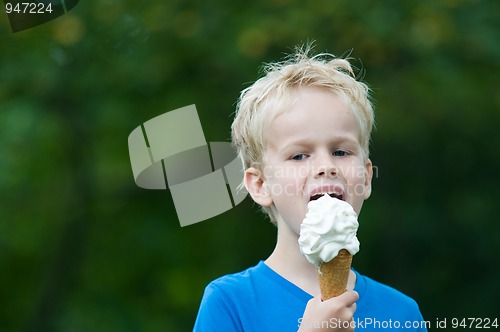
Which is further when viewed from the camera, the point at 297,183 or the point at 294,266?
the point at 294,266

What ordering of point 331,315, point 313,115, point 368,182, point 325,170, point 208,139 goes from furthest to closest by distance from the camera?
point 208,139 → point 368,182 → point 313,115 → point 325,170 → point 331,315

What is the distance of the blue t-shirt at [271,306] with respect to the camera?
2.51 metres

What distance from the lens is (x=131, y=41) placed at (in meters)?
6.44

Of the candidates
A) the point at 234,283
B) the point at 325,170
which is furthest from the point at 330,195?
the point at 234,283

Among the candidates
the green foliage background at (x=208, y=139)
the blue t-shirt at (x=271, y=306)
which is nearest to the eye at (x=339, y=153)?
the blue t-shirt at (x=271, y=306)

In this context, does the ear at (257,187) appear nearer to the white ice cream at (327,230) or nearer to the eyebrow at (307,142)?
the eyebrow at (307,142)

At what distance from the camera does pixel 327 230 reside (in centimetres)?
233

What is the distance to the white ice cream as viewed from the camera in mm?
2344

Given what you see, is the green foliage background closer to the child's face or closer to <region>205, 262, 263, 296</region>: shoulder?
the child's face

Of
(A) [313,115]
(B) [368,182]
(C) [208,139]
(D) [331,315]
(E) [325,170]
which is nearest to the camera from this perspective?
(D) [331,315]

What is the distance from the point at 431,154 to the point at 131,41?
2.72 metres

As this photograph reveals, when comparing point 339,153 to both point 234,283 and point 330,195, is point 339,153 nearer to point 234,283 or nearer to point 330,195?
point 330,195

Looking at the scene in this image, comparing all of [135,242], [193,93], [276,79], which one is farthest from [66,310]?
[276,79]

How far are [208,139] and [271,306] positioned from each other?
12.6ft
